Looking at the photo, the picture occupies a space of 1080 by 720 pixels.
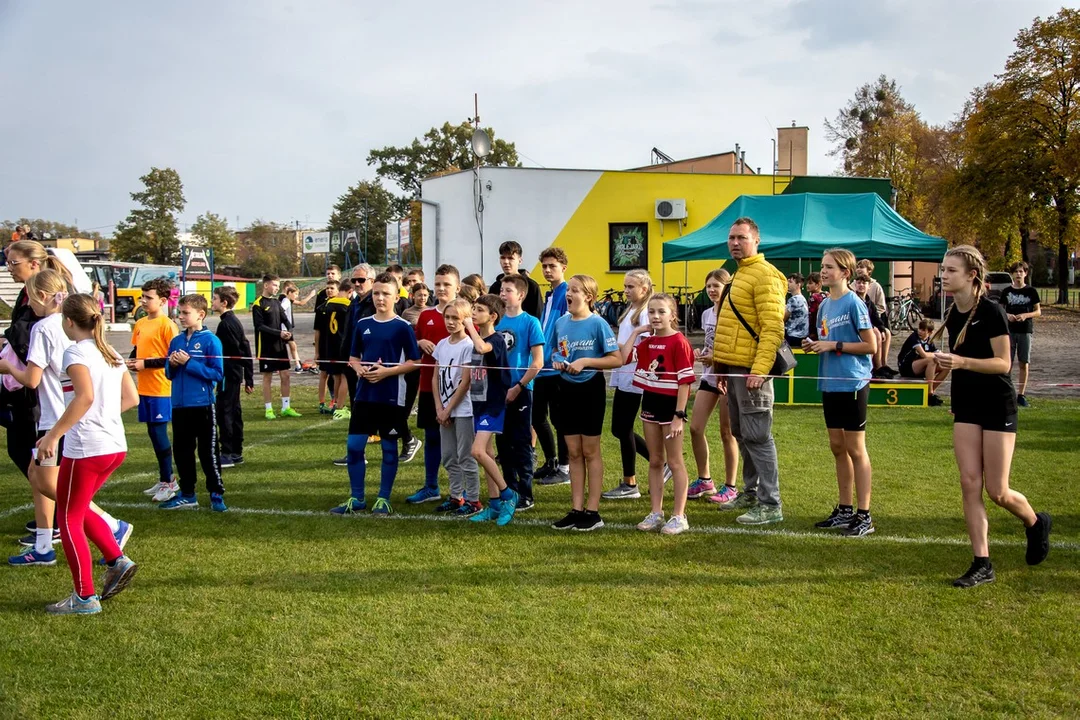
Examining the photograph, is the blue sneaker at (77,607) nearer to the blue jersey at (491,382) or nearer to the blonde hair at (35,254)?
the blonde hair at (35,254)

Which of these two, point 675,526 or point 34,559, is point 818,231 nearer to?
point 675,526

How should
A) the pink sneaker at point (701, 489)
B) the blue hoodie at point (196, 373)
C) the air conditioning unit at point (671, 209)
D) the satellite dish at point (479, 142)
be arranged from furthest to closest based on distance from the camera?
the air conditioning unit at point (671, 209) → the satellite dish at point (479, 142) → the pink sneaker at point (701, 489) → the blue hoodie at point (196, 373)

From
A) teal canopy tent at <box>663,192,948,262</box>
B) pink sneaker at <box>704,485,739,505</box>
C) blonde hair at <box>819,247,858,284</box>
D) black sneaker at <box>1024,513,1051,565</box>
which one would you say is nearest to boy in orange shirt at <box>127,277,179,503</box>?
pink sneaker at <box>704,485,739,505</box>

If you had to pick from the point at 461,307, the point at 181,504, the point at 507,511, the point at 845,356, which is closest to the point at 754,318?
the point at 845,356

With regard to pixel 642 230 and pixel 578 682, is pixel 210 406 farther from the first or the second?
pixel 642 230

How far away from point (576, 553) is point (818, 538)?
174cm

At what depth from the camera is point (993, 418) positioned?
5008 mm

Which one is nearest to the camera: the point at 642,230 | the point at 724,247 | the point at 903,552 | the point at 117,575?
the point at 117,575

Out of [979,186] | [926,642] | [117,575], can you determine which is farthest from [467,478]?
[979,186]

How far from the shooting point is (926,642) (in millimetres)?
4305

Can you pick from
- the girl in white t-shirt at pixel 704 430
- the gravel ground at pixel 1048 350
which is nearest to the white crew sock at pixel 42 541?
the girl in white t-shirt at pixel 704 430

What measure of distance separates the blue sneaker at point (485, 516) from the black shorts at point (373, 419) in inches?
37.9

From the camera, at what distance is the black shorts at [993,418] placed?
16.4ft

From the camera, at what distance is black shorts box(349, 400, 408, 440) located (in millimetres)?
6934
